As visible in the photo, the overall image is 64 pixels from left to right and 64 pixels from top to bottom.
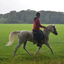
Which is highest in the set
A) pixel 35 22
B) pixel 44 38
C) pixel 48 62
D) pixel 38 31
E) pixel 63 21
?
pixel 35 22

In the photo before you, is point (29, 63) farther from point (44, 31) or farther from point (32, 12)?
point (32, 12)

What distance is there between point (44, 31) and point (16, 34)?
62.2 inches

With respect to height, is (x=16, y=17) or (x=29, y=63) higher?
(x=29, y=63)

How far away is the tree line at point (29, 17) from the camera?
96875mm

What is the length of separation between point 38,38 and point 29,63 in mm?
1602

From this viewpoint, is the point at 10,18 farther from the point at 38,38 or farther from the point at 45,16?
the point at 38,38

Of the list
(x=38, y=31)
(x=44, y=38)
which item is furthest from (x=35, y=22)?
(x=44, y=38)

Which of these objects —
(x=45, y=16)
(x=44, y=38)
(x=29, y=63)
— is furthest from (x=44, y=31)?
(x=45, y=16)

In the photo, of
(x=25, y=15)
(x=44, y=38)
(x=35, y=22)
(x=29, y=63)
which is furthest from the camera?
(x=25, y=15)

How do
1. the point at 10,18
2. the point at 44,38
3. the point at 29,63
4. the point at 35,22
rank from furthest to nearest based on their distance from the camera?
the point at 10,18
the point at 44,38
the point at 35,22
the point at 29,63

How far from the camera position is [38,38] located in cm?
670

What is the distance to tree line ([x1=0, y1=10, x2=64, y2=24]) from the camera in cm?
9688

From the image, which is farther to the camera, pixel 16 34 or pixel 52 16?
pixel 52 16

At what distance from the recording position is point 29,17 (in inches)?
3979
